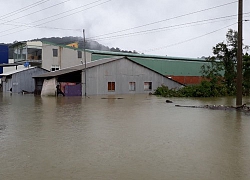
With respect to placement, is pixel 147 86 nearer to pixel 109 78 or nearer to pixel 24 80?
pixel 109 78

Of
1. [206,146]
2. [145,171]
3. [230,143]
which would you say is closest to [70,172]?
[145,171]

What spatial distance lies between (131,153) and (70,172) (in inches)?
71.0

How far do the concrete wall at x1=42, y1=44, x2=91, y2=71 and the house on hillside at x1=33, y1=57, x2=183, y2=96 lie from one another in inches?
233

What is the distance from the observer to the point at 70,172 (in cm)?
545

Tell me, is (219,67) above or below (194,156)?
A: above

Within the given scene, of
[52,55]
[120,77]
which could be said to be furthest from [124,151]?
[52,55]

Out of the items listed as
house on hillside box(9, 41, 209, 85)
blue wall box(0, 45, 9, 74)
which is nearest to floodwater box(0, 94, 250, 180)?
house on hillside box(9, 41, 209, 85)

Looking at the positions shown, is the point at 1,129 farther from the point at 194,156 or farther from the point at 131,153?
the point at 194,156

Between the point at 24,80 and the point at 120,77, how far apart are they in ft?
49.6

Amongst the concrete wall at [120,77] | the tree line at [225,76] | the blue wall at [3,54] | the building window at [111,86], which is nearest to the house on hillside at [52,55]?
the concrete wall at [120,77]

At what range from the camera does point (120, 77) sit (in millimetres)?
38906

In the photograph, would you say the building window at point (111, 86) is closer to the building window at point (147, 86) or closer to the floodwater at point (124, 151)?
the building window at point (147, 86)

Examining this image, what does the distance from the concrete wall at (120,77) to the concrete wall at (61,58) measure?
38.1 feet

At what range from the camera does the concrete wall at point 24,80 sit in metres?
43.3
